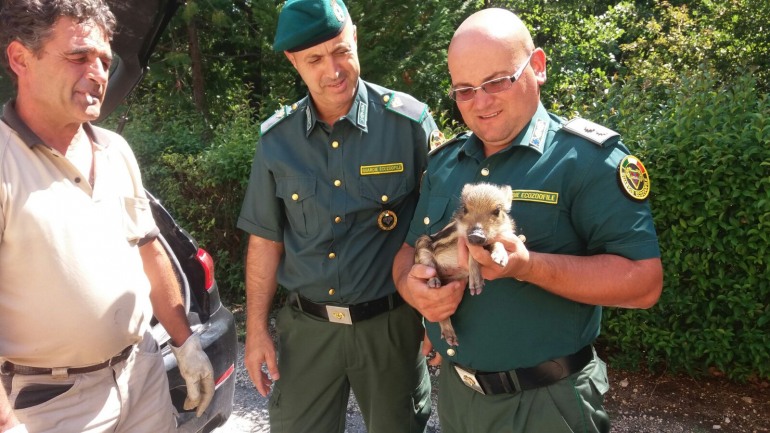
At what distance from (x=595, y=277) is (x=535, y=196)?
37 cm

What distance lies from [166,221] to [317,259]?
1.37 meters

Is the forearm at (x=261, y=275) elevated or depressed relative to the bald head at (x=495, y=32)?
depressed

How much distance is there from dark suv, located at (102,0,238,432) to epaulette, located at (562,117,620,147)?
243 centimetres

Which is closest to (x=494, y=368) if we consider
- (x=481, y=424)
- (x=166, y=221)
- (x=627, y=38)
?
(x=481, y=424)

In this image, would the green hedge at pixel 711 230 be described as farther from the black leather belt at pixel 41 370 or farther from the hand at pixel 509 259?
the black leather belt at pixel 41 370

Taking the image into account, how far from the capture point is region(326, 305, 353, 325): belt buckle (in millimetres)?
3041

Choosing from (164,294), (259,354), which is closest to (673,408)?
(259,354)

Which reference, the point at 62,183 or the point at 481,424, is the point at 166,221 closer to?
the point at 62,183

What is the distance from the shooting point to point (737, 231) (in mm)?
3900

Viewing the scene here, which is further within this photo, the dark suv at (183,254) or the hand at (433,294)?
the dark suv at (183,254)

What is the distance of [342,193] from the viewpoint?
3074 mm

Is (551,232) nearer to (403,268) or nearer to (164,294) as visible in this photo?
(403,268)

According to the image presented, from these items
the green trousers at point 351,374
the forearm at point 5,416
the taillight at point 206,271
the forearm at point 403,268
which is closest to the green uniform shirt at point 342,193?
the green trousers at point 351,374

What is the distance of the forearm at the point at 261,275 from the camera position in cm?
327
